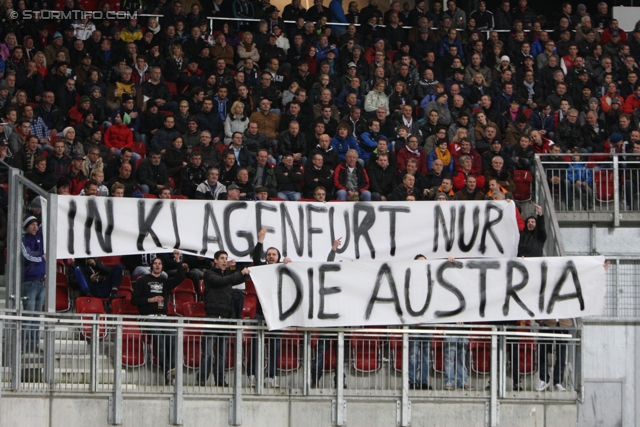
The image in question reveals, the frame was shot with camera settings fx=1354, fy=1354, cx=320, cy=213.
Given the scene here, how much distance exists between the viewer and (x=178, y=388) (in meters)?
18.7

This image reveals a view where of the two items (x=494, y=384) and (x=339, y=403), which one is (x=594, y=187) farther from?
(x=339, y=403)

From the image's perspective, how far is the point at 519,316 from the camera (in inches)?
779

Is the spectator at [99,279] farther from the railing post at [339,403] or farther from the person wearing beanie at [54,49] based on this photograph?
the person wearing beanie at [54,49]

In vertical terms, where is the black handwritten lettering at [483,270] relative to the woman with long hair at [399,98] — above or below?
below

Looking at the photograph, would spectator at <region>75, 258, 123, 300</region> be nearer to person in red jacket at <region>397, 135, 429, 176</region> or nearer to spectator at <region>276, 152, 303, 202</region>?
spectator at <region>276, 152, 303, 202</region>

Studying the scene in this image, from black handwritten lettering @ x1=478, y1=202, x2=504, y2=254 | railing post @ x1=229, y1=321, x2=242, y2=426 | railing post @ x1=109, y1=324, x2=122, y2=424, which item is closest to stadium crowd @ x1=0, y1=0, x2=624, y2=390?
black handwritten lettering @ x1=478, y1=202, x2=504, y2=254

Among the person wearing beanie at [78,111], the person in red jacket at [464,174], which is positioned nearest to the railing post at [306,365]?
the person in red jacket at [464,174]

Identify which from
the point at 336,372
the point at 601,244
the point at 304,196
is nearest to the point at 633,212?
the point at 601,244

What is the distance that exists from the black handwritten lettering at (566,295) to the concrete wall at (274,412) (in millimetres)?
1494

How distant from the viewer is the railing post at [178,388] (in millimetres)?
18672

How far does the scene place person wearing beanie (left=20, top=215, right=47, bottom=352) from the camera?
1934 centimetres

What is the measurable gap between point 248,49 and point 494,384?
36.7 ft

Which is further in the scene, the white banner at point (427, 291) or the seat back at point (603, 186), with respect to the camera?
the seat back at point (603, 186)

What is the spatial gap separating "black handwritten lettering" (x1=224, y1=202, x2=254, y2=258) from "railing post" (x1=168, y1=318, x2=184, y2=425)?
2.34 metres
